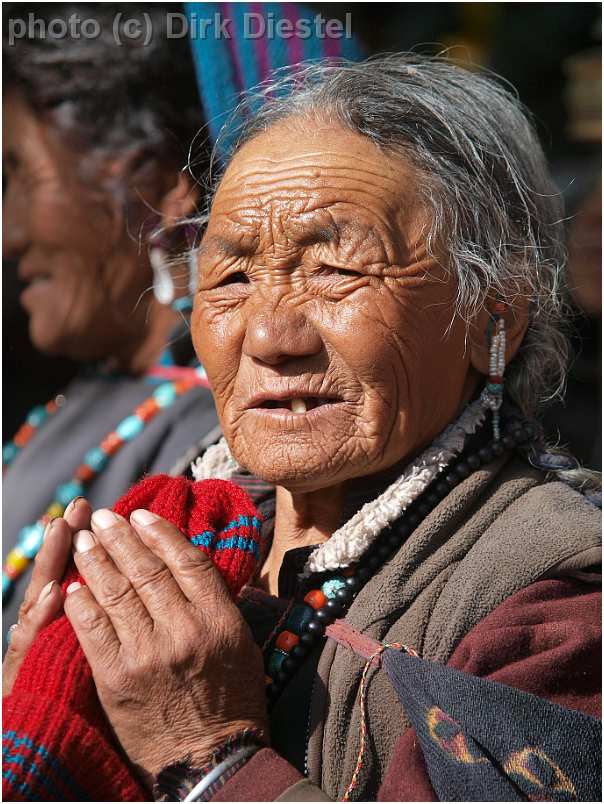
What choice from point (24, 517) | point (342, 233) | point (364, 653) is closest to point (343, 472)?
point (364, 653)

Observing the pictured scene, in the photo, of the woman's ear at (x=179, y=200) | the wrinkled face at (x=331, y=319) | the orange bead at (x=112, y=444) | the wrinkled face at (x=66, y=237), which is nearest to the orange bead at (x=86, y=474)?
the orange bead at (x=112, y=444)

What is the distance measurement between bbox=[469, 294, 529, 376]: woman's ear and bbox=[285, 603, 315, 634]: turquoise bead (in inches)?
28.2

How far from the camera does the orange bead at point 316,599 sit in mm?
2028

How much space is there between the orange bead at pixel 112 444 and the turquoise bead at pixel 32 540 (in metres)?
0.40

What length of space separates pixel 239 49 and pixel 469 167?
142 cm

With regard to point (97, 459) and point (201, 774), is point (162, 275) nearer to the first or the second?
point (97, 459)

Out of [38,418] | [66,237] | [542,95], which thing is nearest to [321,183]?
[66,237]

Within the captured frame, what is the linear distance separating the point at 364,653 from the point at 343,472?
1.32 feet

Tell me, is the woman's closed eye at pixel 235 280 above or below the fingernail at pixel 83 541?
above

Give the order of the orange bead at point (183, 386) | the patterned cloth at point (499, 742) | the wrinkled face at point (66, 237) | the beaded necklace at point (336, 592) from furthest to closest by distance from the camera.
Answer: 1. the wrinkled face at point (66, 237)
2. the orange bead at point (183, 386)
3. the beaded necklace at point (336, 592)
4. the patterned cloth at point (499, 742)

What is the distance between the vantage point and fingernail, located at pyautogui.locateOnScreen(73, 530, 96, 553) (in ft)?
6.09

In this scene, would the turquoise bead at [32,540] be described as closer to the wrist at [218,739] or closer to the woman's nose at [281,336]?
the woman's nose at [281,336]

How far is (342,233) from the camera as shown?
2.05 m

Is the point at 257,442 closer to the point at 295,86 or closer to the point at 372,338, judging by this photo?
the point at 372,338
